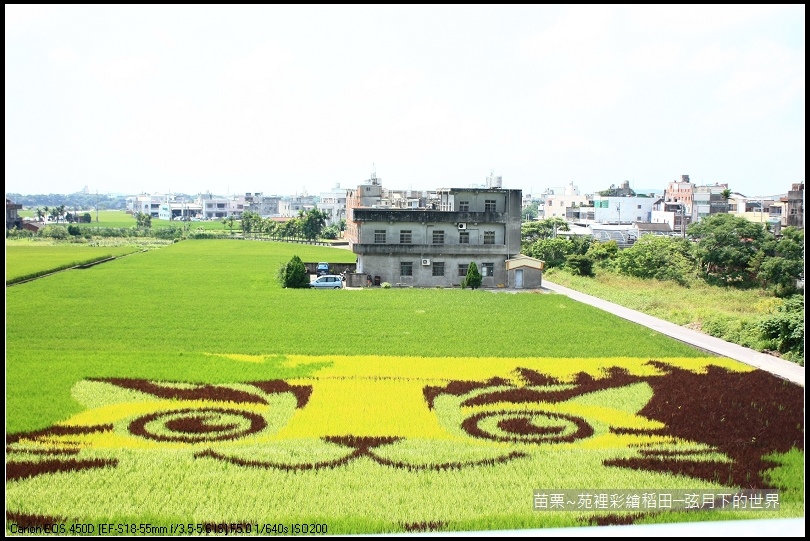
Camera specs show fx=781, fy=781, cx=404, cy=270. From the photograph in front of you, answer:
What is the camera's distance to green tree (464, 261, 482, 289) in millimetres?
25922

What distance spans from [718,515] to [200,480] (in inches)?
220

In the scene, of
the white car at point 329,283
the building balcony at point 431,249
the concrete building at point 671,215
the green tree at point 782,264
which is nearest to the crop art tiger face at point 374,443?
the white car at point 329,283

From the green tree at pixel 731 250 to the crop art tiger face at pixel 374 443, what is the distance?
16.3 metres

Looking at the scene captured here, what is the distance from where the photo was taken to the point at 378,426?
34.9ft

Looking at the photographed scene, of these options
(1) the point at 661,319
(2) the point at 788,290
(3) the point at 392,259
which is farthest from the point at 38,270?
(2) the point at 788,290

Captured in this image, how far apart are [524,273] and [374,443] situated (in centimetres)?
1718

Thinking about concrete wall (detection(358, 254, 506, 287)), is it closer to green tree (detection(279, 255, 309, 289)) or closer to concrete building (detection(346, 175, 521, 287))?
concrete building (detection(346, 175, 521, 287))

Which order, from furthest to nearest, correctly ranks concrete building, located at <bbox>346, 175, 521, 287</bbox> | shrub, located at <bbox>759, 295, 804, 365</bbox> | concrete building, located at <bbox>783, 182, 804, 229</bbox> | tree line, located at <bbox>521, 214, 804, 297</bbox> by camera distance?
1. concrete building, located at <bbox>783, 182, 804, 229</bbox>
2. tree line, located at <bbox>521, 214, 804, 297</bbox>
3. concrete building, located at <bbox>346, 175, 521, 287</bbox>
4. shrub, located at <bbox>759, 295, 804, 365</bbox>

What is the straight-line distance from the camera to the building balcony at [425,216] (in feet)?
86.7

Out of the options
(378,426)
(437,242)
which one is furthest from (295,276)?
(378,426)

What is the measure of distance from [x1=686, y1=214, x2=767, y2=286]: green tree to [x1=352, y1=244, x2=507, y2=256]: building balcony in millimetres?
8256

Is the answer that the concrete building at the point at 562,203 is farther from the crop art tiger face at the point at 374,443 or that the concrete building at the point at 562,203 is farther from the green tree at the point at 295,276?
the crop art tiger face at the point at 374,443

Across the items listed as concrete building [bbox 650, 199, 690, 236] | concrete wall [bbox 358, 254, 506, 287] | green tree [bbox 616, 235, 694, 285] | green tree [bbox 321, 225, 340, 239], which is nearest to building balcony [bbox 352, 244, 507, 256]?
concrete wall [bbox 358, 254, 506, 287]

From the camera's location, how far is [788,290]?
2602 cm
